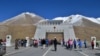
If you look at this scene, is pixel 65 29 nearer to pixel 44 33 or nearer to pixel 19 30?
pixel 44 33

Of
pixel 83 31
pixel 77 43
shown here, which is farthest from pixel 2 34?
pixel 77 43

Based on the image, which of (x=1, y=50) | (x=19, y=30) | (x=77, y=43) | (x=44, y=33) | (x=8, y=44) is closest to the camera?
(x=1, y=50)

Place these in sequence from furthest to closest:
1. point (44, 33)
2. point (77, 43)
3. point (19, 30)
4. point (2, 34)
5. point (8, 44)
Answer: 1. point (19, 30)
2. point (2, 34)
3. point (44, 33)
4. point (8, 44)
5. point (77, 43)

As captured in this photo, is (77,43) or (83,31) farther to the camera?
(83,31)

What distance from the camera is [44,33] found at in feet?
290

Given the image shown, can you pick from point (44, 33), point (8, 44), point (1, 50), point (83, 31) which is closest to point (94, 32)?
point (83, 31)

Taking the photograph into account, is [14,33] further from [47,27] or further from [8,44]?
[8,44]

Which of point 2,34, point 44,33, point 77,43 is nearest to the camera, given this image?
point 77,43

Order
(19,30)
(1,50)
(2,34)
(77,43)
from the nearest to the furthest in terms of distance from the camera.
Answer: (1,50) < (77,43) < (2,34) < (19,30)

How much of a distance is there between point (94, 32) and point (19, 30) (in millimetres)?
24959

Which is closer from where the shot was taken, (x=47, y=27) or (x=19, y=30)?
(x=47, y=27)

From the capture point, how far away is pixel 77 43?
43.4m

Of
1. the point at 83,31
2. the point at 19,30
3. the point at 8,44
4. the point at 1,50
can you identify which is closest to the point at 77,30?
the point at 83,31

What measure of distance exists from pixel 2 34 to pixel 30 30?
9.58 m
